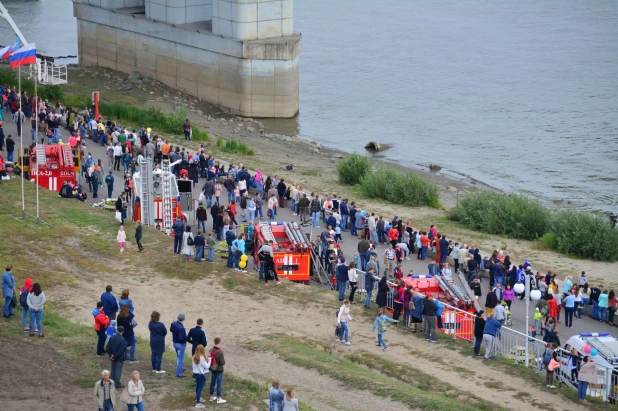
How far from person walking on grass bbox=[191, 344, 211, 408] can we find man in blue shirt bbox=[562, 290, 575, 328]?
37.9 ft

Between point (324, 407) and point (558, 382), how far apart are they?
5574 mm

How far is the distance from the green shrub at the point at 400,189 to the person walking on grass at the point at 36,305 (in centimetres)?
2324

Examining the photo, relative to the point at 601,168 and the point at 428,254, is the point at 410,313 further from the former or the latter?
the point at 601,168

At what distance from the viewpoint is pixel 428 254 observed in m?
33.3

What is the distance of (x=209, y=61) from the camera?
6806 centimetres

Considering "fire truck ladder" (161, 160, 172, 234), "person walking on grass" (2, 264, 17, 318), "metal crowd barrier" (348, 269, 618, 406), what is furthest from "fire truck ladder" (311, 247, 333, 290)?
"person walking on grass" (2, 264, 17, 318)

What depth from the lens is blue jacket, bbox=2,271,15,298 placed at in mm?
22828

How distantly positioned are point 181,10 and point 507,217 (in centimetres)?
3599

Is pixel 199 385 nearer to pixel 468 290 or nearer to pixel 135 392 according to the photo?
pixel 135 392

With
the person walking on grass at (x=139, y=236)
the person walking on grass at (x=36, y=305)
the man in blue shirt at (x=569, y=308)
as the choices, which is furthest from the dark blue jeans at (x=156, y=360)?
the man in blue shirt at (x=569, y=308)

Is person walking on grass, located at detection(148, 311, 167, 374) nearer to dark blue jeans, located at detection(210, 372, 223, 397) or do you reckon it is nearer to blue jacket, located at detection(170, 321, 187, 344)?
blue jacket, located at detection(170, 321, 187, 344)

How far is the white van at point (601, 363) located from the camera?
72.2 feet

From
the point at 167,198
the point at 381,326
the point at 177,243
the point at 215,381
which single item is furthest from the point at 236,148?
the point at 215,381

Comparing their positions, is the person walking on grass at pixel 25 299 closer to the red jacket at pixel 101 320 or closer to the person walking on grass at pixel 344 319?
the red jacket at pixel 101 320
